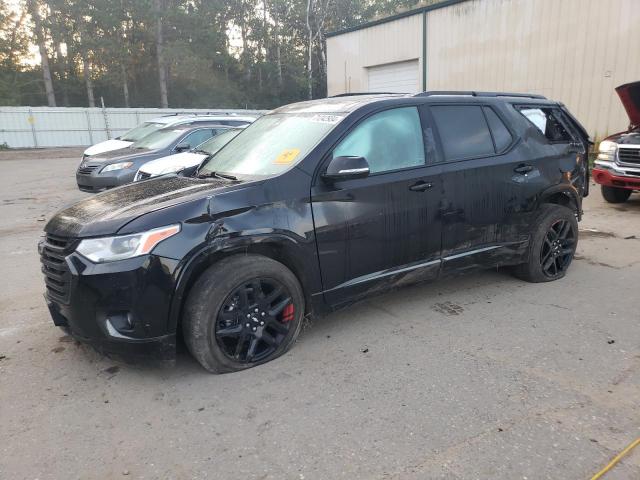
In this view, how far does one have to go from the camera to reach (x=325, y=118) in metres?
3.78

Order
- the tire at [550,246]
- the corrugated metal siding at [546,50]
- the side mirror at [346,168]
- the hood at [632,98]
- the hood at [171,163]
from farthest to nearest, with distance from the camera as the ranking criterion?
the corrugated metal siding at [546,50]
the hood at [171,163]
the hood at [632,98]
the tire at [550,246]
the side mirror at [346,168]

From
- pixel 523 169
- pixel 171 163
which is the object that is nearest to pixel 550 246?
pixel 523 169

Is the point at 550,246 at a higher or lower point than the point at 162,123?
lower

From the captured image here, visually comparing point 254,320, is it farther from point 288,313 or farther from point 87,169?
point 87,169

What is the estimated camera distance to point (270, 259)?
3268 millimetres

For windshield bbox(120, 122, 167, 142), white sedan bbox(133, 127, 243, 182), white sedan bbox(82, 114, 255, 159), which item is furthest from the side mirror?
windshield bbox(120, 122, 167, 142)

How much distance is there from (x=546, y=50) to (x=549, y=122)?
11.6 m

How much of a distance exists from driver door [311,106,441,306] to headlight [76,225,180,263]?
1.05m

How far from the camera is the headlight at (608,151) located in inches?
330

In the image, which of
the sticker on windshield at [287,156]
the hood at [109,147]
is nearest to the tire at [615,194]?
the sticker on windshield at [287,156]

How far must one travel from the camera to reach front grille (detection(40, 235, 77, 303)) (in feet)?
9.86

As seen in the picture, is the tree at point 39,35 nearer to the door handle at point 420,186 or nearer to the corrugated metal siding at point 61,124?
the corrugated metal siding at point 61,124

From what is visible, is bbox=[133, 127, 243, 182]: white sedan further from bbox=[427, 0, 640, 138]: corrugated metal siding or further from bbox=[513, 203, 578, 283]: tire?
bbox=[427, 0, 640, 138]: corrugated metal siding

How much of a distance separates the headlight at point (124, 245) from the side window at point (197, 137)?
723 centimetres
